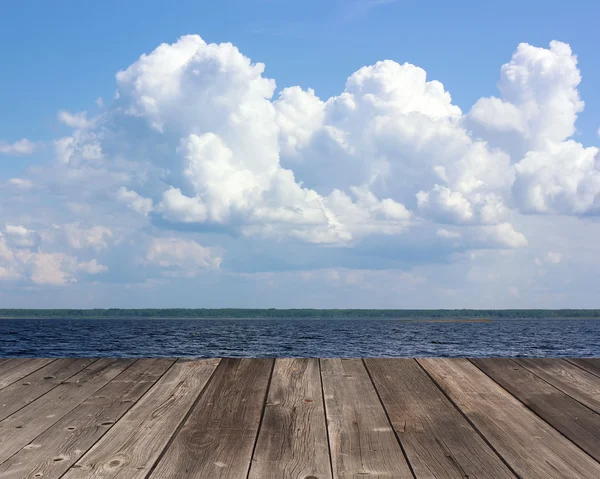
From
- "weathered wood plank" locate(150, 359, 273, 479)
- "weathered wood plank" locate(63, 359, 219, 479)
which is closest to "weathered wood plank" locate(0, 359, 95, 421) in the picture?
"weathered wood plank" locate(63, 359, 219, 479)

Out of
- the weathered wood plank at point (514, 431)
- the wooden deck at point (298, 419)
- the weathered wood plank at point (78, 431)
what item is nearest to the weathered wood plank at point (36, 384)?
the wooden deck at point (298, 419)

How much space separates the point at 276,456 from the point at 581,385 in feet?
7.80

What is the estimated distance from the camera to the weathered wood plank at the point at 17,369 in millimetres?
3922

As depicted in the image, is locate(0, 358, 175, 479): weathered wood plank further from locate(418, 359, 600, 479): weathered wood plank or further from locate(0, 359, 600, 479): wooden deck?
locate(418, 359, 600, 479): weathered wood plank

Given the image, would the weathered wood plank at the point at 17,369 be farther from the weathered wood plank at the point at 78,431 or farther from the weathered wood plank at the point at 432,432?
the weathered wood plank at the point at 432,432

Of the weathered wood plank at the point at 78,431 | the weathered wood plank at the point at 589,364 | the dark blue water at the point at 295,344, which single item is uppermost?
the weathered wood plank at the point at 589,364

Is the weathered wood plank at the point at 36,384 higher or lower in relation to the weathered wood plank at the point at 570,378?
lower

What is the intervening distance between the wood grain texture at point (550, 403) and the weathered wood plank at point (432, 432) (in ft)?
1.56

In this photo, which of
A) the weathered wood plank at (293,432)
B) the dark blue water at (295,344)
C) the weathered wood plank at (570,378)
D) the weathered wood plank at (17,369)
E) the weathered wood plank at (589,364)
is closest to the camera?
the weathered wood plank at (293,432)

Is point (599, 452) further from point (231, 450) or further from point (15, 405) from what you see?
point (15, 405)

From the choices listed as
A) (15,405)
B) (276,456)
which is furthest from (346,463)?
(15,405)

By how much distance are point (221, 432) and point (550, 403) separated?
76.9 inches

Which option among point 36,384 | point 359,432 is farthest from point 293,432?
point 36,384

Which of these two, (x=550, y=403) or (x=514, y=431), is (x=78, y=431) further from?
(x=550, y=403)
